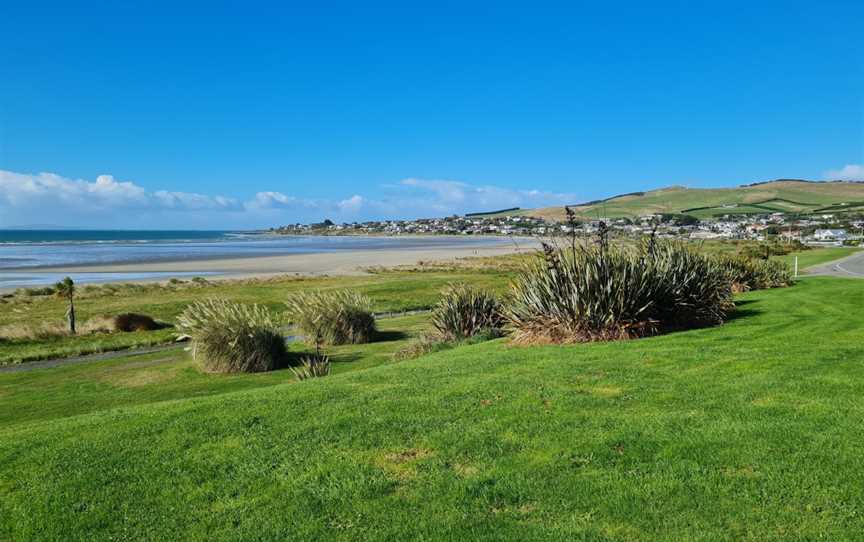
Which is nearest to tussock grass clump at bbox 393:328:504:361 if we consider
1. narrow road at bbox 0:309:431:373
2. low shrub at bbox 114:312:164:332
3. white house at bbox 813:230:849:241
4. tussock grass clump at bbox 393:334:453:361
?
tussock grass clump at bbox 393:334:453:361

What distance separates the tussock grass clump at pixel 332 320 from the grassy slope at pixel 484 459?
421 inches

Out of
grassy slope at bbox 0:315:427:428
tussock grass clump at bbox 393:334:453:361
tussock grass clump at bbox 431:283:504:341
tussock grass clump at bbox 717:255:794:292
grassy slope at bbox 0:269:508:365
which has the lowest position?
grassy slope at bbox 0:269:508:365

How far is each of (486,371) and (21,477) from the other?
19.3 ft

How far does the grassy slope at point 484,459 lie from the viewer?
4.78 metres

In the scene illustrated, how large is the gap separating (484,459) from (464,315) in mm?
12161

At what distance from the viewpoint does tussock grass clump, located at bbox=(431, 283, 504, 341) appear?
1778 centimetres

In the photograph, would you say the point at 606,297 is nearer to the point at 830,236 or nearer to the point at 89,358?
the point at 89,358

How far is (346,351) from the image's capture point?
18.3 metres

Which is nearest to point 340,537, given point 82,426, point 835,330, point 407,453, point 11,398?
point 407,453

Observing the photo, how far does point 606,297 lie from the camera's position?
12266 millimetres

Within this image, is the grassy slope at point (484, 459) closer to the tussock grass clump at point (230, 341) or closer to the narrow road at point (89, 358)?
the tussock grass clump at point (230, 341)

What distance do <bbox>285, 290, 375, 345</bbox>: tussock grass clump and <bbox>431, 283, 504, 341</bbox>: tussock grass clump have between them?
2.78 meters

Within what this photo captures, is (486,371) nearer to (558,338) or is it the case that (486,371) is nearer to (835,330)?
(558,338)

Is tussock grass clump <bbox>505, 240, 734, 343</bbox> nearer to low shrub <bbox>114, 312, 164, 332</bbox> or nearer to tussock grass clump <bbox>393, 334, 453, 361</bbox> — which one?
tussock grass clump <bbox>393, 334, 453, 361</bbox>
